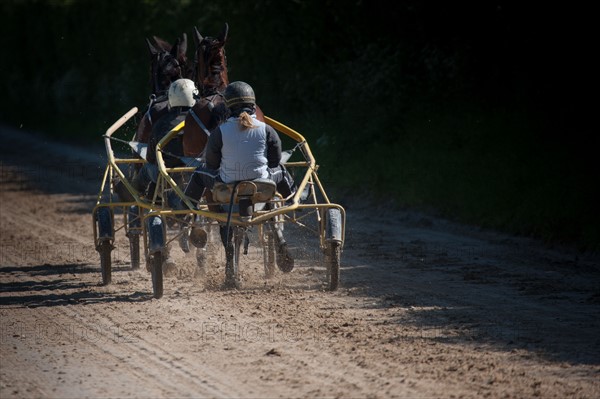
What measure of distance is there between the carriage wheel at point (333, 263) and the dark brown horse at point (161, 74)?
2.90 m

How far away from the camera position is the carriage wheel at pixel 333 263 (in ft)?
34.1

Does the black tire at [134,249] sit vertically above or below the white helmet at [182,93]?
below

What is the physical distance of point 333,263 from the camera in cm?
1042

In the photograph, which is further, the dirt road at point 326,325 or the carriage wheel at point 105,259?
the carriage wheel at point 105,259

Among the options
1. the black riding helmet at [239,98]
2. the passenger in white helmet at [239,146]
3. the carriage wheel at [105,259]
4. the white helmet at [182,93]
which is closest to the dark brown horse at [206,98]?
the white helmet at [182,93]

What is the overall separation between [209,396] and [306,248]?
6199 millimetres

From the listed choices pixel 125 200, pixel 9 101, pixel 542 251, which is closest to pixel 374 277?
pixel 542 251

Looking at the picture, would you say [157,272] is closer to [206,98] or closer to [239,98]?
[239,98]

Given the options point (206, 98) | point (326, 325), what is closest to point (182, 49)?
point (206, 98)

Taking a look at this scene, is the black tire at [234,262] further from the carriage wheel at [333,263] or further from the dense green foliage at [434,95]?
the dense green foliage at [434,95]

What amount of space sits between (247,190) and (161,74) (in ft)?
12.1

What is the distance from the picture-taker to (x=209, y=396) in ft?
23.0

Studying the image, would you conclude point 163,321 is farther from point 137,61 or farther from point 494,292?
point 137,61

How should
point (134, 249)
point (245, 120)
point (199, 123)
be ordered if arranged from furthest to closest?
point (134, 249) < point (199, 123) < point (245, 120)
